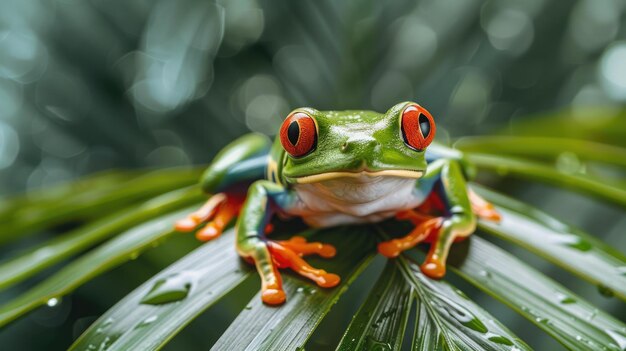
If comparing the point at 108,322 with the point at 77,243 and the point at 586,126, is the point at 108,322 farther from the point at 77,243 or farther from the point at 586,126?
the point at 586,126

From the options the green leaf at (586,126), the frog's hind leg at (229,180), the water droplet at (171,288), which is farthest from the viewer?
the green leaf at (586,126)

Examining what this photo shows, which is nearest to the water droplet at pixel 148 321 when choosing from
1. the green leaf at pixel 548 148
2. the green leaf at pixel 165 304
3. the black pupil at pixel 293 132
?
the green leaf at pixel 165 304

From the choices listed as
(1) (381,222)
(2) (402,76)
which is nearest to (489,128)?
(2) (402,76)

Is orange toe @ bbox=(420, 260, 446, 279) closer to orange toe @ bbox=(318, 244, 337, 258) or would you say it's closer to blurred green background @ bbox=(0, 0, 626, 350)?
orange toe @ bbox=(318, 244, 337, 258)

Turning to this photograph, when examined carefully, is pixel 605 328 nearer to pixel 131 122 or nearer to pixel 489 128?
pixel 489 128

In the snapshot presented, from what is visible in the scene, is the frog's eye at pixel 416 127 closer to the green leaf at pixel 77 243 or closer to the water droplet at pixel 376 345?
the water droplet at pixel 376 345

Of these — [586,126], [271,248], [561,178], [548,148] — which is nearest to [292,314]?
[271,248]

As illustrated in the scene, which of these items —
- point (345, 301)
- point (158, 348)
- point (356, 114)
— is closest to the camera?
point (158, 348)
